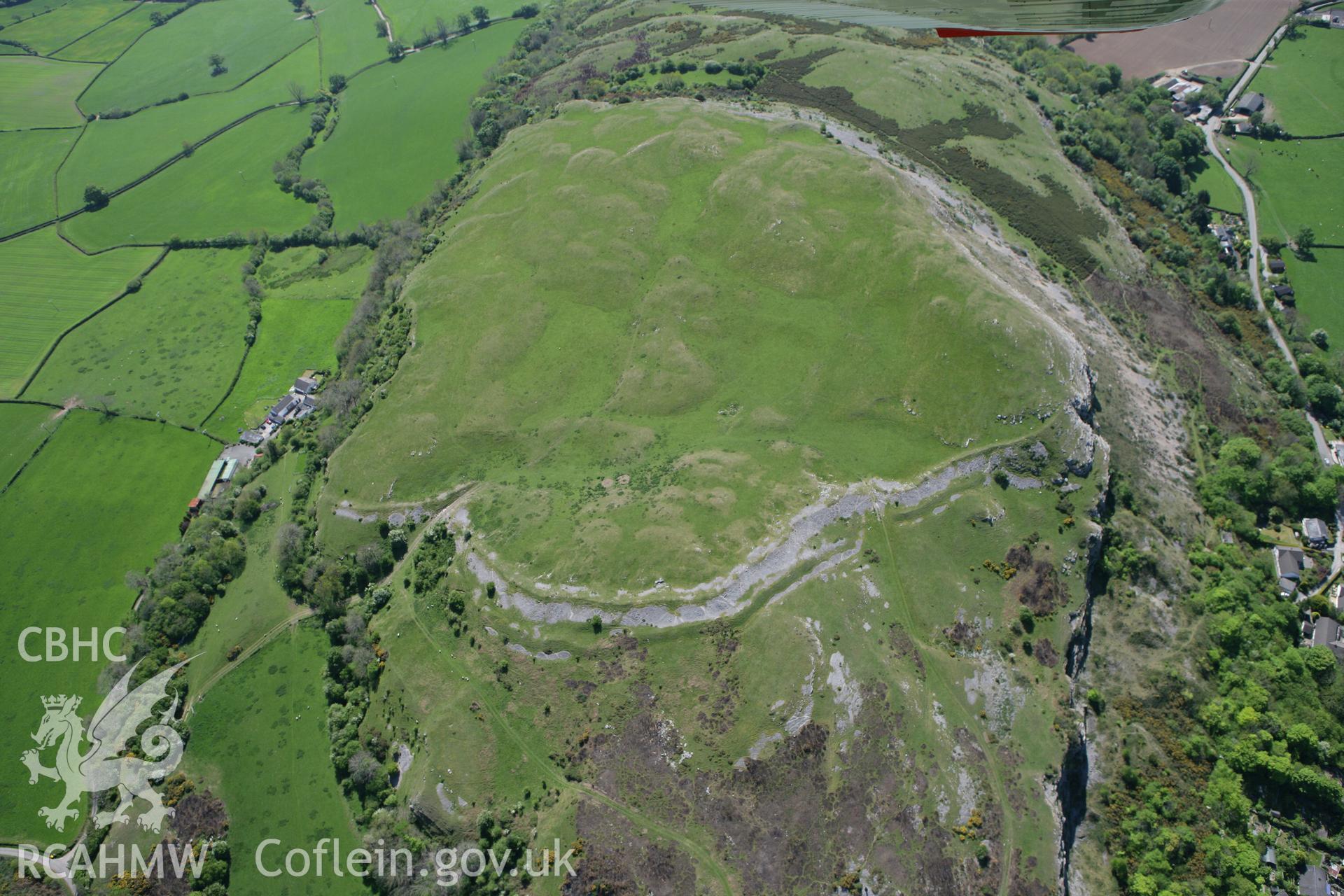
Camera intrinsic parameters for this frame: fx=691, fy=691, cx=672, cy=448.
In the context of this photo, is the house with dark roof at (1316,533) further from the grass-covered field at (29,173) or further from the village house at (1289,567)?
the grass-covered field at (29,173)

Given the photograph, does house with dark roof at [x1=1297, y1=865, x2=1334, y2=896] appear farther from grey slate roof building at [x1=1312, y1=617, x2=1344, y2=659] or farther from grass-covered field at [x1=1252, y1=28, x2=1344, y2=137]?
grass-covered field at [x1=1252, y1=28, x2=1344, y2=137]

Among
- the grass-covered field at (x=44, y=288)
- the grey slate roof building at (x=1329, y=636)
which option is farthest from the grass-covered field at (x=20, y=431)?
the grey slate roof building at (x=1329, y=636)

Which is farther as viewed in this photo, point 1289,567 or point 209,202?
point 209,202

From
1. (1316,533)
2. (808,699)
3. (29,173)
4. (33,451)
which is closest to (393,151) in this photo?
(29,173)

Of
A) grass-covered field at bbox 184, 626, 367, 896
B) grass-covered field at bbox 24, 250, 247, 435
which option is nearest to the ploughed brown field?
grass-covered field at bbox 24, 250, 247, 435

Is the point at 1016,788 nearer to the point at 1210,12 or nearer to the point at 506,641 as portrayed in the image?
the point at 506,641

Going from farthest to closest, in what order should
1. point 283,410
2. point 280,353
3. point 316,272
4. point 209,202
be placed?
1. point 209,202
2. point 316,272
3. point 280,353
4. point 283,410

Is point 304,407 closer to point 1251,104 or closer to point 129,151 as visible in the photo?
point 129,151

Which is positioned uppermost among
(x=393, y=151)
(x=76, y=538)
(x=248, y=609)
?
(x=393, y=151)
